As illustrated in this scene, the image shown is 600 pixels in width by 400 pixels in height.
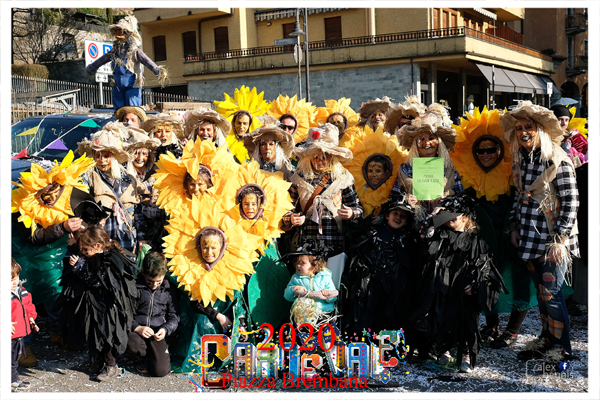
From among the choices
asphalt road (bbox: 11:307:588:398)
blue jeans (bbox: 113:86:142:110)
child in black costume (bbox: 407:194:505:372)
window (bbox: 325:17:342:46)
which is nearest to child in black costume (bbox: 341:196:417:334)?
child in black costume (bbox: 407:194:505:372)

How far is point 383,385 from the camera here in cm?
354

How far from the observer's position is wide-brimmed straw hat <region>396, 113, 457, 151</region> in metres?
4.08

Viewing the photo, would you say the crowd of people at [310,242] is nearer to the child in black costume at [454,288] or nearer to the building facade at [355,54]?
the child in black costume at [454,288]

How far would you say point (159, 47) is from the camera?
3228 centimetres

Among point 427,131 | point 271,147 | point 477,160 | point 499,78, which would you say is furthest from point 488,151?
point 499,78

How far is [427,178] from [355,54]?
71.0 feet

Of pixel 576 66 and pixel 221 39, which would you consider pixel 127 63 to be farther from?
pixel 576 66

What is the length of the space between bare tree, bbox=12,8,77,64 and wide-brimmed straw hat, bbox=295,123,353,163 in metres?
34.0

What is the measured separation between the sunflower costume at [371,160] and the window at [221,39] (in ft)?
88.4

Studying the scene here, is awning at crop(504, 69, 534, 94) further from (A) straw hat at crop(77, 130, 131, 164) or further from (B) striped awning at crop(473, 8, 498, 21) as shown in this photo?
(A) straw hat at crop(77, 130, 131, 164)

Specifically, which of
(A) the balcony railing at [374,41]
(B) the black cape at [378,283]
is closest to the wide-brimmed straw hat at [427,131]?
(B) the black cape at [378,283]

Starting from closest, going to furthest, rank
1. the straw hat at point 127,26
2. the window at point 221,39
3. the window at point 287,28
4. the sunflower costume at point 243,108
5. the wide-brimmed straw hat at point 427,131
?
the wide-brimmed straw hat at point 427,131 < the sunflower costume at point 243,108 < the straw hat at point 127,26 < the window at point 287,28 < the window at point 221,39

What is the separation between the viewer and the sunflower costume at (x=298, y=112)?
6.06m

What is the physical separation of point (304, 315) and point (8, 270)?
1797mm
